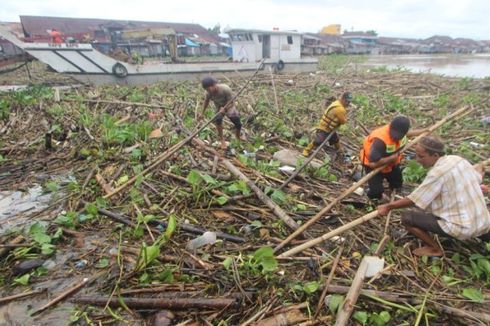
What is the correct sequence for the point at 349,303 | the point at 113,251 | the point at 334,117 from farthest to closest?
the point at 334,117
the point at 113,251
the point at 349,303

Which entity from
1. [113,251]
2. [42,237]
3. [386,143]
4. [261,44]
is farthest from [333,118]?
[261,44]

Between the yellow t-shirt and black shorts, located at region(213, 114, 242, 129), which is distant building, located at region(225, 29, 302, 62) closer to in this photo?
black shorts, located at region(213, 114, 242, 129)

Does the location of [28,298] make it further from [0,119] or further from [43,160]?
[0,119]

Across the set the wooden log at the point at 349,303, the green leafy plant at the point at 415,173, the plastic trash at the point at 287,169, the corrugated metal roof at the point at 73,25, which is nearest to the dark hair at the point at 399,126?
the green leafy plant at the point at 415,173

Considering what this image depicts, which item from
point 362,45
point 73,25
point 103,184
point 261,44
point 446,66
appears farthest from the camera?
point 362,45

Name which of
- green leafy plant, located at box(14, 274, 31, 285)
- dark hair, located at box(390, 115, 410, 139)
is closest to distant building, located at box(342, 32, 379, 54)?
dark hair, located at box(390, 115, 410, 139)

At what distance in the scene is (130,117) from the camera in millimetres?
8211

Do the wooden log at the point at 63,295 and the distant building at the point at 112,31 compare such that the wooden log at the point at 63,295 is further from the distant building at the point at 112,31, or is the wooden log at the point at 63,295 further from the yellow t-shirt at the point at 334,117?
the distant building at the point at 112,31

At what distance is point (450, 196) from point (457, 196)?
6 centimetres

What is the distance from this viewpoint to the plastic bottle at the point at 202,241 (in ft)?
11.3

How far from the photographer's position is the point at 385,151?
428 cm

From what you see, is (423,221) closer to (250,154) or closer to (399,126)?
(399,126)

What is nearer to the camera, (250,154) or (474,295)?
(474,295)

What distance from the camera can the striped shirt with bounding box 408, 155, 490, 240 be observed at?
304 centimetres
